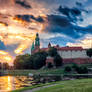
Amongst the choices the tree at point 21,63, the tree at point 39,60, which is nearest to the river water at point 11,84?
the tree at point 39,60

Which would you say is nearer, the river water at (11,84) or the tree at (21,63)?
the river water at (11,84)

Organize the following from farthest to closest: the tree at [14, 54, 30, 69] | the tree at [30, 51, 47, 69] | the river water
→ the tree at [14, 54, 30, 69] → the tree at [30, 51, 47, 69] → the river water

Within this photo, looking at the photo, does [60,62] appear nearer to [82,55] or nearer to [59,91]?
[82,55]

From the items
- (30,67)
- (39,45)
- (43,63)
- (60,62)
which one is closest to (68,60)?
(60,62)

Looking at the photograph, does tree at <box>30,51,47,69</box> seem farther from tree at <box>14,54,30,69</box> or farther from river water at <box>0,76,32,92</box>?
river water at <box>0,76,32,92</box>

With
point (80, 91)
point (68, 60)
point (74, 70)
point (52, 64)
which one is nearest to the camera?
point (80, 91)

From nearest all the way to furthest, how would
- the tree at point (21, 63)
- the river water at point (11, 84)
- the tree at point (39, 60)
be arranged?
the river water at point (11, 84)
the tree at point (39, 60)
the tree at point (21, 63)

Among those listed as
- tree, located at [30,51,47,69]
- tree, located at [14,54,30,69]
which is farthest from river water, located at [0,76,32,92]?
tree, located at [14,54,30,69]

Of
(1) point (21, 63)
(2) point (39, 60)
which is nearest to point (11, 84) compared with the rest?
(2) point (39, 60)

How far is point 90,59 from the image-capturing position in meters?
132

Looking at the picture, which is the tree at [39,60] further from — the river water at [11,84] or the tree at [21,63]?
the river water at [11,84]

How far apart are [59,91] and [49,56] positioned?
11397 cm

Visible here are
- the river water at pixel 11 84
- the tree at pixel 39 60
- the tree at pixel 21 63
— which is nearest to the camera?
the river water at pixel 11 84

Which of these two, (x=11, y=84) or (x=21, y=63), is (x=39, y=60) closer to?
(x=21, y=63)
